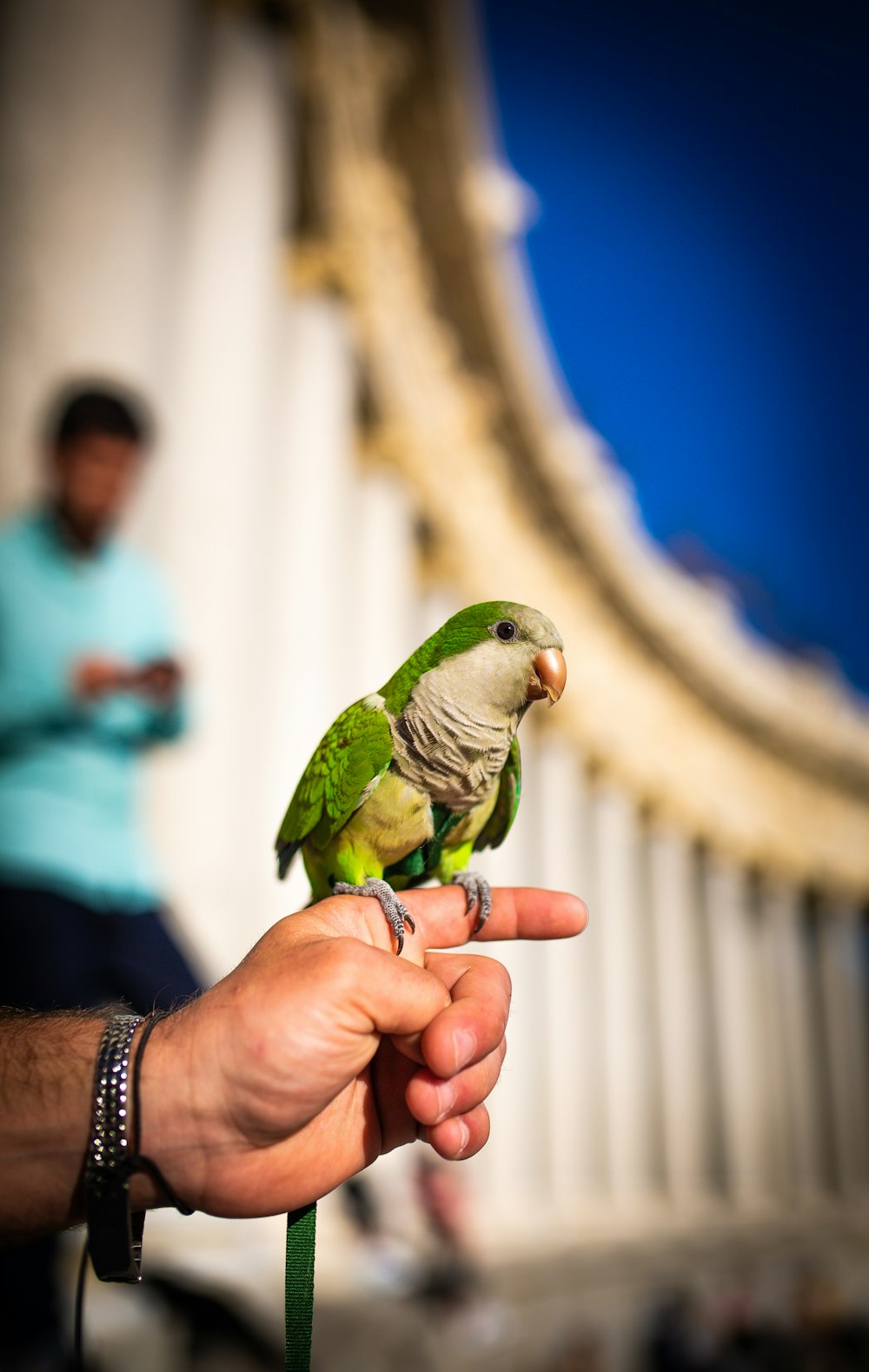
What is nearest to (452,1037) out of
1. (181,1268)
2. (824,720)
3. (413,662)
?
(413,662)

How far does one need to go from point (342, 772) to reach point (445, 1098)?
21.1 inches

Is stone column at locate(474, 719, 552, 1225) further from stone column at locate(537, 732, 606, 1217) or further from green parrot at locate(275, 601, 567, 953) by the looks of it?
green parrot at locate(275, 601, 567, 953)

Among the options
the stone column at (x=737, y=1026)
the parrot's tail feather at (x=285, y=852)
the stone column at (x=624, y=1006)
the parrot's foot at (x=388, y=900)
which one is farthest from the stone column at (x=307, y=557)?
the stone column at (x=737, y=1026)

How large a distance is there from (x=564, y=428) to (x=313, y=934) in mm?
18299

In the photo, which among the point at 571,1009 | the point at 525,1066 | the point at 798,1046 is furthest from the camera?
the point at 798,1046

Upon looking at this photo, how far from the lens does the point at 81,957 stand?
7.96 feet

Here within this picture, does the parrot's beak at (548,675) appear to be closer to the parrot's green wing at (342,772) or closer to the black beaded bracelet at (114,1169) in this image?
the parrot's green wing at (342,772)

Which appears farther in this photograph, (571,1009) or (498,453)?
(571,1009)

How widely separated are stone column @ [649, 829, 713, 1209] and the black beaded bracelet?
21.4 meters

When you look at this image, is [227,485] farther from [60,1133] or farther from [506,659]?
[60,1133]

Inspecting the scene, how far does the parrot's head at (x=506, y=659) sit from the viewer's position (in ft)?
4.96

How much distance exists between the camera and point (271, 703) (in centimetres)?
757

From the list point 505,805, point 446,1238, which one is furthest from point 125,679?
point 446,1238

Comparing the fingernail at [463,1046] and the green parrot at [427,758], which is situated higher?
the green parrot at [427,758]
